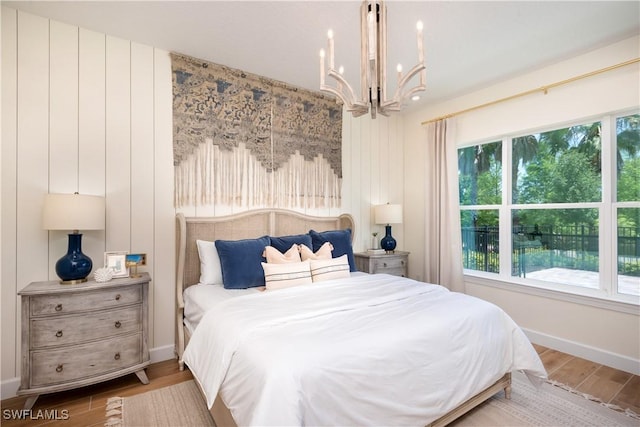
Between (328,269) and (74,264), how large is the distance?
192 cm

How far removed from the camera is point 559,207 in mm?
3045

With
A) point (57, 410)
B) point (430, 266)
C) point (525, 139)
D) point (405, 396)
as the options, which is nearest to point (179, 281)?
point (57, 410)

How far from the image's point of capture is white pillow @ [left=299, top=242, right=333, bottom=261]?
283cm

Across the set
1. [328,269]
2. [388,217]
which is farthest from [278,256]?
[388,217]

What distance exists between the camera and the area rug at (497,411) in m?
1.86

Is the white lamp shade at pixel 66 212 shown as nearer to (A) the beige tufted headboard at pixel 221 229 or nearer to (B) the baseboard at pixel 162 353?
(A) the beige tufted headboard at pixel 221 229

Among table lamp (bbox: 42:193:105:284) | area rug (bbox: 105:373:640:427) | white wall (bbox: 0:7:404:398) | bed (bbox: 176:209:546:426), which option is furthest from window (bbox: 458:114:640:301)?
table lamp (bbox: 42:193:105:284)

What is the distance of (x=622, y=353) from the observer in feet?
8.35

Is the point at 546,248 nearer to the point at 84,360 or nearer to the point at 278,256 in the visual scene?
the point at 278,256

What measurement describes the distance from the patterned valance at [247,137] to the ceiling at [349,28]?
0.24m

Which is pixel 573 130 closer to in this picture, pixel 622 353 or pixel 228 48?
pixel 622 353

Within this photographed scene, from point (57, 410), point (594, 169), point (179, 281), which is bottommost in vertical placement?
point (57, 410)

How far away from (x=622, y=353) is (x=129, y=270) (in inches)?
165

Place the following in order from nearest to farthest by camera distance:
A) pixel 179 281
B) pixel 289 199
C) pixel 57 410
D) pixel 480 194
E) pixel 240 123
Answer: pixel 57 410
pixel 179 281
pixel 240 123
pixel 289 199
pixel 480 194
